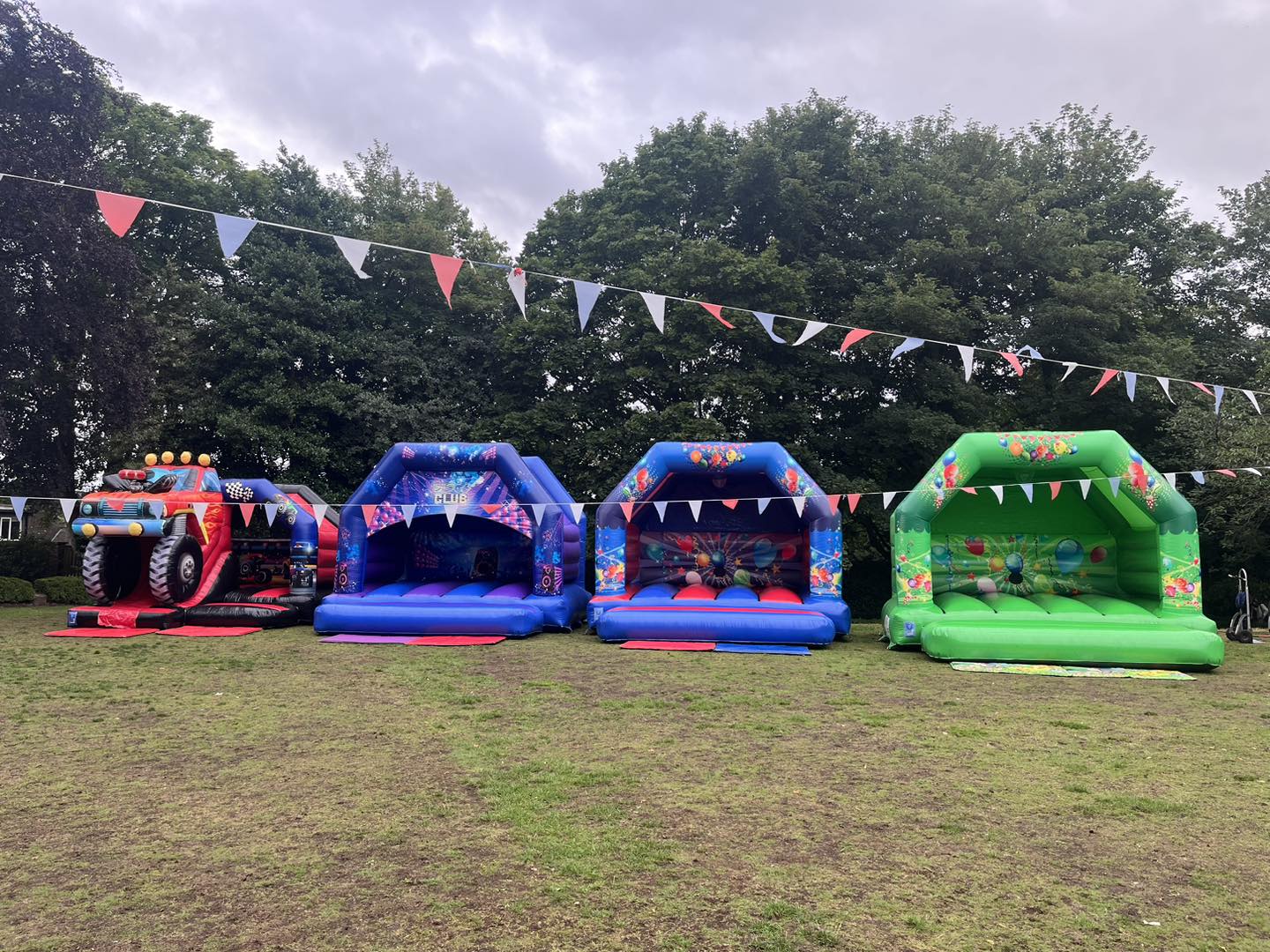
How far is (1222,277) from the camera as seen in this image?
1543cm

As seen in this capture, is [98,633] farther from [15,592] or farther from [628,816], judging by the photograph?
[628,816]

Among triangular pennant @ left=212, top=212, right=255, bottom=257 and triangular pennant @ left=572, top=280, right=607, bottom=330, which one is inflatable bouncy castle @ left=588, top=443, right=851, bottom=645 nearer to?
triangular pennant @ left=572, top=280, right=607, bottom=330

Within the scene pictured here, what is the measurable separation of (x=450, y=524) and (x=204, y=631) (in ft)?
9.89

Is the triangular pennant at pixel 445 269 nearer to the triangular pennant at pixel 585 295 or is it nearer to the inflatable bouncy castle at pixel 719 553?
the triangular pennant at pixel 585 295

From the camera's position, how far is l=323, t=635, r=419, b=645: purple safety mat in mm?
8828

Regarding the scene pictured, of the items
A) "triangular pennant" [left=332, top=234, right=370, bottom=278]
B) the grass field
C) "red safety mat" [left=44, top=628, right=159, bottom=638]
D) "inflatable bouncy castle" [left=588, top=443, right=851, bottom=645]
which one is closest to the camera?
the grass field

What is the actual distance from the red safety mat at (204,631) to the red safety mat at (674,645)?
4407 millimetres

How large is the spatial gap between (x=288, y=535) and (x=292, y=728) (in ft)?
22.5

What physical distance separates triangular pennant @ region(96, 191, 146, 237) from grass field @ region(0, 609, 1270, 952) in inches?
116

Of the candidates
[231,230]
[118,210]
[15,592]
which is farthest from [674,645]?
[15,592]

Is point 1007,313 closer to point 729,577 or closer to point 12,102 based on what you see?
point 729,577

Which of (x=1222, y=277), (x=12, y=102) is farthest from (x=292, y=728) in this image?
(x=1222, y=277)

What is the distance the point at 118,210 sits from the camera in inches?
193

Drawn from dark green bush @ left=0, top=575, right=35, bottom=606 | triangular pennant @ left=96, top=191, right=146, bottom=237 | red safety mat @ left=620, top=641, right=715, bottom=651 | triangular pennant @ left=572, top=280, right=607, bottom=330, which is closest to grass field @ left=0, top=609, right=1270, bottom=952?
red safety mat @ left=620, top=641, right=715, bottom=651
